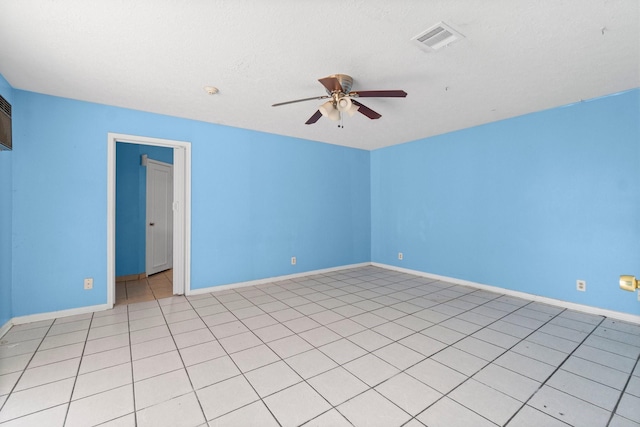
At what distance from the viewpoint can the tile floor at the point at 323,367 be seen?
1.62 metres

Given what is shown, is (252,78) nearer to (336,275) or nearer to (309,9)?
(309,9)

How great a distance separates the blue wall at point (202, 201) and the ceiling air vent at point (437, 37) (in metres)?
2.99

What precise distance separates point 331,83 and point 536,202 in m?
3.26

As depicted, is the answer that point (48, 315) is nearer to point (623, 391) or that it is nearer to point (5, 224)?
point (5, 224)

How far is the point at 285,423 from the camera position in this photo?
1.54 m

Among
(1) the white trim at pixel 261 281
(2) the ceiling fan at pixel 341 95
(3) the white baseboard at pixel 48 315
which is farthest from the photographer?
(1) the white trim at pixel 261 281

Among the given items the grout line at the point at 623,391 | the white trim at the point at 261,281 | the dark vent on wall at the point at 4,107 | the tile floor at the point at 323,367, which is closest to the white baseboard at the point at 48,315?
the tile floor at the point at 323,367

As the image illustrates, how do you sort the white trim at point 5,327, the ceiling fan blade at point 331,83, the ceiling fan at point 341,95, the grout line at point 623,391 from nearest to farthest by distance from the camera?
the grout line at point 623,391
the ceiling fan blade at point 331,83
the ceiling fan at point 341,95
the white trim at point 5,327

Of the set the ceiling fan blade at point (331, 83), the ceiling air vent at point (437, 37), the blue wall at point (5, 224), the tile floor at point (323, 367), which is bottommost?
the tile floor at point (323, 367)

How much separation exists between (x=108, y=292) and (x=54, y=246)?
30.6 inches

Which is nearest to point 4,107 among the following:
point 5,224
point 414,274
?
point 5,224

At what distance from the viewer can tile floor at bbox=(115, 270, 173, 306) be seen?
3.74 metres

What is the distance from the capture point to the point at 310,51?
2.25 metres

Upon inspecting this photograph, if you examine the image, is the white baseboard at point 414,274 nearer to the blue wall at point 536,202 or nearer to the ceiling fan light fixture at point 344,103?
the blue wall at point 536,202
